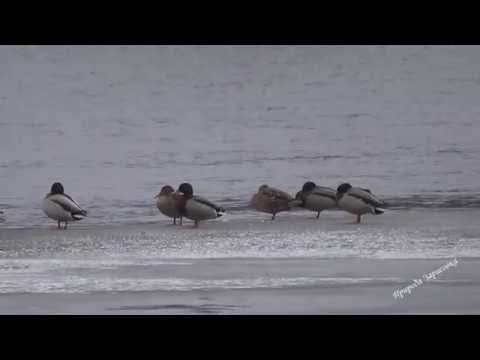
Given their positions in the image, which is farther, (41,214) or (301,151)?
(301,151)

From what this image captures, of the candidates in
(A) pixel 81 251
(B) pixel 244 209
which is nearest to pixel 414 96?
(B) pixel 244 209

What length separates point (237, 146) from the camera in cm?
895

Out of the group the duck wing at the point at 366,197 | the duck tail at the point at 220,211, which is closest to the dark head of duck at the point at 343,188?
the duck wing at the point at 366,197

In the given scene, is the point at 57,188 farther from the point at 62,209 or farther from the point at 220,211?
the point at 220,211

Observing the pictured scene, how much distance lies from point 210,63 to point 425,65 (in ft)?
6.72

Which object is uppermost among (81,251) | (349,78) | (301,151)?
(349,78)

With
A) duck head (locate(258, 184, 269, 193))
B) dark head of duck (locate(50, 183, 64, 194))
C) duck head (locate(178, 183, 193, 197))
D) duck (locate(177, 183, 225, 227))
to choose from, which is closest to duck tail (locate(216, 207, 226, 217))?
duck (locate(177, 183, 225, 227))

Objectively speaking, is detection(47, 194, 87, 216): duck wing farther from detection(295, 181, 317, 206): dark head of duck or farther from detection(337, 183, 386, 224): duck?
detection(337, 183, 386, 224): duck

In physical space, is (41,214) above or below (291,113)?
below

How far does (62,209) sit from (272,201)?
4.97ft

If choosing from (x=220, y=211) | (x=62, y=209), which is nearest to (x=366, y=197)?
(x=220, y=211)

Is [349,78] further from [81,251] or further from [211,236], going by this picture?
[81,251]

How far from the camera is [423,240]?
22.0 feet

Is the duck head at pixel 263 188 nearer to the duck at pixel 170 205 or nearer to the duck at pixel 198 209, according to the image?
the duck at pixel 198 209
